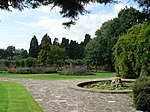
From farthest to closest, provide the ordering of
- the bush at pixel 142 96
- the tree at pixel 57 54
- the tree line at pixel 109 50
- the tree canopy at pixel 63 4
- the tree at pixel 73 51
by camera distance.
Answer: the tree at pixel 73 51 → the tree at pixel 57 54 → the tree line at pixel 109 50 → the bush at pixel 142 96 → the tree canopy at pixel 63 4

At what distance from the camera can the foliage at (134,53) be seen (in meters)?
22.6

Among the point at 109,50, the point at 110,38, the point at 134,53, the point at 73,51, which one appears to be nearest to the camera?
the point at 134,53

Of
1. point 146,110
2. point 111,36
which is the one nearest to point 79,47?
point 111,36

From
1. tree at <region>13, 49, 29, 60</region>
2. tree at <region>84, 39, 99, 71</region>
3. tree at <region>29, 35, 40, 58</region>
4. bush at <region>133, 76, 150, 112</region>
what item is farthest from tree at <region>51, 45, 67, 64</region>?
bush at <region>133, 76, 150, 112</region>

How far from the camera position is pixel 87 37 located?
8775 centimetres

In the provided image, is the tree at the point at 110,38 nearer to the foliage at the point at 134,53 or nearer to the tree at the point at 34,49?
the foliage at the point at 134,53

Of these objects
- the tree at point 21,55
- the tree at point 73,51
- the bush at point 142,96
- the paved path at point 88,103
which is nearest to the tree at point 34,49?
the tree at point 21,55

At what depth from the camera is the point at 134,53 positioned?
23.9 meters

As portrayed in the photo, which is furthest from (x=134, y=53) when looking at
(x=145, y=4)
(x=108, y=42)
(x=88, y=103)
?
(x=108, y=42)

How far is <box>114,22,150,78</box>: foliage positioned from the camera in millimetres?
22609

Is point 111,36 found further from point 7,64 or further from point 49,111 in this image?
point 49,111

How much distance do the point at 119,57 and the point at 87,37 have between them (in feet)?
205

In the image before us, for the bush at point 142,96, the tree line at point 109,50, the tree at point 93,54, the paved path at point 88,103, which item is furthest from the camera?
the tree at point 93,54

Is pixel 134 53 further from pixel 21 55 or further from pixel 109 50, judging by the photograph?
pixel 21 55
